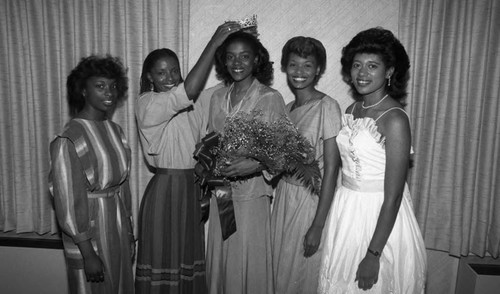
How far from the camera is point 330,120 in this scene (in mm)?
2504

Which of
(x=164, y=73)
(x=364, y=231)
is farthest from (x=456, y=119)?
(x=164, y=73)

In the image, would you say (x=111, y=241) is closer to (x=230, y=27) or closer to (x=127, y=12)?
(x=230, y=27)

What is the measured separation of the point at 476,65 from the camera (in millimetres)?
3088

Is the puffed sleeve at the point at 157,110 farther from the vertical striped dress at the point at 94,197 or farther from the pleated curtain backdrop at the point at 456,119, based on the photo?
the pleated curtain backdrop at the point at 456,119

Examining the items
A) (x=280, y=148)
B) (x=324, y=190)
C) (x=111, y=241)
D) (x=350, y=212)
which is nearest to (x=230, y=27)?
(x=280, y=148)

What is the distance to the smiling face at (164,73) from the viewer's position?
2652 mm

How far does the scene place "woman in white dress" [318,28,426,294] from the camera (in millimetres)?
1998

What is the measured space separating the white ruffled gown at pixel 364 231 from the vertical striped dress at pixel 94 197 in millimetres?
1326

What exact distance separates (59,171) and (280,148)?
129cm

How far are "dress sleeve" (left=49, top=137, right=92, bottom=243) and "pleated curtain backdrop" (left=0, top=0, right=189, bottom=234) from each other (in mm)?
1282

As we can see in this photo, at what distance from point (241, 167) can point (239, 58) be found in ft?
2.44

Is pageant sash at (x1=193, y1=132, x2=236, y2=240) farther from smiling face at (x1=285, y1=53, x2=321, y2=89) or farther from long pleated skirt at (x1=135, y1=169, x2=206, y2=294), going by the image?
smiling face at (x1=285, y1=53, x2=321, y2=89)

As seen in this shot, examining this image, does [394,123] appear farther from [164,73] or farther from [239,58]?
[164,73]

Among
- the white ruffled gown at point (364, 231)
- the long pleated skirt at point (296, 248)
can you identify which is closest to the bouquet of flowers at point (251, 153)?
the long pleated skirt at point (296, 248)
